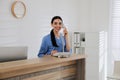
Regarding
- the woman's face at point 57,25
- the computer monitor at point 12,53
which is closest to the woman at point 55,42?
the woman's face at point 57,25

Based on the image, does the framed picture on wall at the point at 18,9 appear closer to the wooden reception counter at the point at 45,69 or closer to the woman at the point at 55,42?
the woman at the point at 55,42

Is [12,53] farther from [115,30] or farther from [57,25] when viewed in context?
[115,30]

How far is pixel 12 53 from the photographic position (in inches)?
100

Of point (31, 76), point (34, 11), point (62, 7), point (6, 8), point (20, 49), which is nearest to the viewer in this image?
point (31, 76)

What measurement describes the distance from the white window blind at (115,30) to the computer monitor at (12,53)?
351cm

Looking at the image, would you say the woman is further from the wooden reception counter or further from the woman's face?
the wooden reception counter

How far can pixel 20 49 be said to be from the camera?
2648 mm

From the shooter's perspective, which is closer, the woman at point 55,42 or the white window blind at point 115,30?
the woman at point 55,42

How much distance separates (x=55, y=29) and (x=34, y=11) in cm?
128

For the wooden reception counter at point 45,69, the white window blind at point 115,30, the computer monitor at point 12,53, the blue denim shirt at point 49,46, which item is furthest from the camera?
the white window blind at point 115,30

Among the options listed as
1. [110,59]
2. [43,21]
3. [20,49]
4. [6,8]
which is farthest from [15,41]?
[110,59]

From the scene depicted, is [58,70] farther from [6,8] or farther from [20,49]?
[6,8]

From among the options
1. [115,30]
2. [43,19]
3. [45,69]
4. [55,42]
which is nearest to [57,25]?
[55,42]

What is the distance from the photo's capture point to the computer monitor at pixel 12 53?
2437 mm
